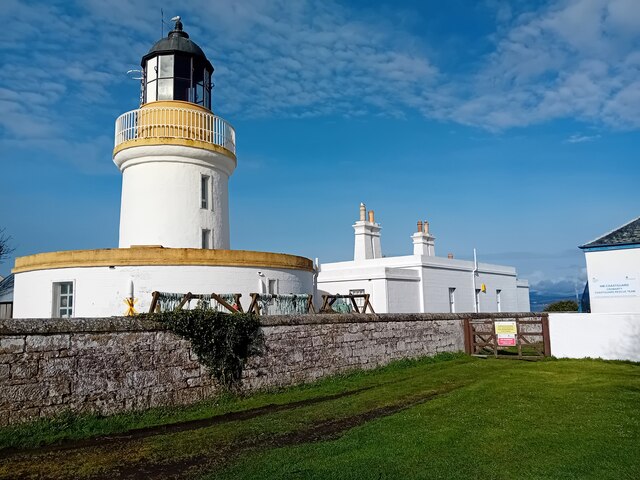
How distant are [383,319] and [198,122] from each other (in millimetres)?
7176

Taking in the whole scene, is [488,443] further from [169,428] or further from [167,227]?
[167,227]

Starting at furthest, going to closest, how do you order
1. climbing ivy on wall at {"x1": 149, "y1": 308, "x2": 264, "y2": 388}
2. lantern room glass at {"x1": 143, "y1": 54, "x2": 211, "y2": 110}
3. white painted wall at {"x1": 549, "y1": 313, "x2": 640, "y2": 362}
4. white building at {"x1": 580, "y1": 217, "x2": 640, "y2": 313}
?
white building at {"x1": 580, "y1": 217, "x2": 640, "y2": 313}
white painted wall at {"x1": 549, "y1": 313, "x2": 640, "y2": 362}
lantern room glass at {"x1": 143, "y1": 54, "x2": 211, "y2": 110}
climbing ivy on wall at {"x1": 149, "y1": 308, "x2": 264, "y2": 388}

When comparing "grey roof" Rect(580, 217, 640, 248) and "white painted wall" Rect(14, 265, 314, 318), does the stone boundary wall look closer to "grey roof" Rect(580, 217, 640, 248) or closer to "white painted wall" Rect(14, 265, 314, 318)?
"white painted wall" Rect(14, 265, 314, 318)

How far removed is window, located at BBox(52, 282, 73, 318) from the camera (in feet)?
39.1

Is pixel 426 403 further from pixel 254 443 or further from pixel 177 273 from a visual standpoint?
pixel 177 273

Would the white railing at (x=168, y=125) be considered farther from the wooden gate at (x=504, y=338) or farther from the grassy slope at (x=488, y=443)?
the wooden gate at (x=504, y=338)

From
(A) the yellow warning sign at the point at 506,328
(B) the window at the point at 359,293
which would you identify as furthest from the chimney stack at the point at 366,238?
(A) the yellow warning sign at the point at 506,328

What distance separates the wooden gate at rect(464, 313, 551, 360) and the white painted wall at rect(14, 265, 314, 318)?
8.14 metres

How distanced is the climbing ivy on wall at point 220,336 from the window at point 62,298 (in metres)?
4.11

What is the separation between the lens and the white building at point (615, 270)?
17.0 m

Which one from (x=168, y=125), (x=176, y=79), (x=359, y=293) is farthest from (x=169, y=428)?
(x=359, y=293)

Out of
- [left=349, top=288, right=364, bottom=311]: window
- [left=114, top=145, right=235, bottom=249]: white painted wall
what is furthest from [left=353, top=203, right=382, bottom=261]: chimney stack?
[left=114, top=145, right=235, bottom=249]: white painted wall

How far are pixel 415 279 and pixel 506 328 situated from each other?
5818mm

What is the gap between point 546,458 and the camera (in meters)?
5.81
